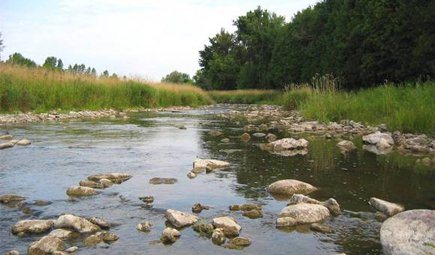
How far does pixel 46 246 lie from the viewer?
2.89 metres

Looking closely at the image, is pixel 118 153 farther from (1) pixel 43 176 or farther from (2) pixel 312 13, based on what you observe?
(2) pixel 312 13

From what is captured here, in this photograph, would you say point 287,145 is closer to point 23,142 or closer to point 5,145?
point 23,142

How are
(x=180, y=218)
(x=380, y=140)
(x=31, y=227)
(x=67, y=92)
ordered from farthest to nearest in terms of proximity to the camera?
(x=67, y=92), (x=380, y=140), (x=180, y=218), (x=31, y=227)

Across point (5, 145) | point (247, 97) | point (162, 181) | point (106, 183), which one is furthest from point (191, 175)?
point (247, 97)

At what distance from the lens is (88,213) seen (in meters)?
3.79

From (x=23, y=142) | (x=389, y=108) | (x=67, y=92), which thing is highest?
(x=67, y=92)

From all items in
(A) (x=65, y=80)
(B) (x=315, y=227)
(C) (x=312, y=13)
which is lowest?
(B) (x=315, y=227)

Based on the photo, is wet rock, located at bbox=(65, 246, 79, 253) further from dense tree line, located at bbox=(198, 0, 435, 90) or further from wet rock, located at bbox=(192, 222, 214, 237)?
dense tree line, located at bbox=(198, 0, 435, 90)

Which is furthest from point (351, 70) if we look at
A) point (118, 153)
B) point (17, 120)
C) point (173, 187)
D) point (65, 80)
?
point (173, 187)

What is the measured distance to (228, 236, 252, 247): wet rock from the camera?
3.14 metres

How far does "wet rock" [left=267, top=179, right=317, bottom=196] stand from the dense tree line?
31.5 ft

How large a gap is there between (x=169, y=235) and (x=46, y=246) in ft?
2.82

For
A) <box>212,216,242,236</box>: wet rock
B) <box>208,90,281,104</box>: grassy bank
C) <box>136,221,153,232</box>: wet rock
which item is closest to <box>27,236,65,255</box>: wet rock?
<box>136,221,153,232</box>: wet rock

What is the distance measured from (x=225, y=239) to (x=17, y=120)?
38.5 feet
